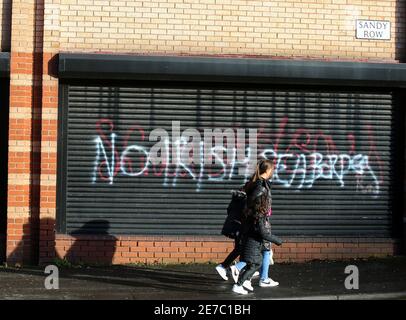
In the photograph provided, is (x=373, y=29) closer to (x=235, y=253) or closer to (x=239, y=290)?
(x=235, y=253)

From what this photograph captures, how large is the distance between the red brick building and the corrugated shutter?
0.02m

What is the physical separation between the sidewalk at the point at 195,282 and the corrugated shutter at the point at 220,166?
75cm

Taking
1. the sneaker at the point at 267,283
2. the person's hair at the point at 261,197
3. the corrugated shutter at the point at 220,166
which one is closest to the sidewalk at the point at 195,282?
the sneaker at the point at 267,283

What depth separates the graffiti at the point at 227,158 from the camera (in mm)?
10461

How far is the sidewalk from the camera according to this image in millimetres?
8227

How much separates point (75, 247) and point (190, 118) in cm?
280

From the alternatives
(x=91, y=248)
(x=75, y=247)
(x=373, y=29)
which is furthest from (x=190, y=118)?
(x=373, y=29)

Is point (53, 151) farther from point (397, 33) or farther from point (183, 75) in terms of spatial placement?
point (397, 33)

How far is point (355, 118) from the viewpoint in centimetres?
1086

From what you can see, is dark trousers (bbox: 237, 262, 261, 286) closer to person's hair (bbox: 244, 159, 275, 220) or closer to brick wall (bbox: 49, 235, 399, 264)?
person's hair (bbox: 244, 159, 275, 220)

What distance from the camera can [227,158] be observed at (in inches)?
420

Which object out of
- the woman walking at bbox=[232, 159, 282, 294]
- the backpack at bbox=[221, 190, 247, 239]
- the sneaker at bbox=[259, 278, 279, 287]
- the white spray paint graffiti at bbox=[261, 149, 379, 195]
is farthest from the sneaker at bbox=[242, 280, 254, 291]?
the white spray paint graffiti at bbox=[261, 149, 379, 195]

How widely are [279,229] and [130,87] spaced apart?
3.41 metres

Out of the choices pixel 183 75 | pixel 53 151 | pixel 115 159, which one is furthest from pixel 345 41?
pixel 53 151
